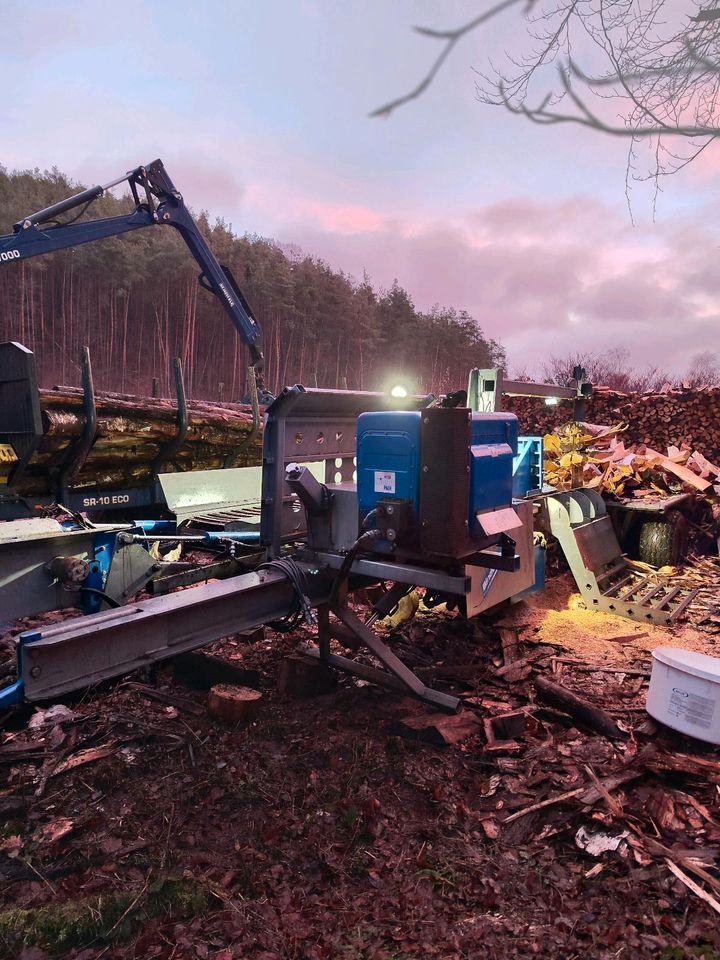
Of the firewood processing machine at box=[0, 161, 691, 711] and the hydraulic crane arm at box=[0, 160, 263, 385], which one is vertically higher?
the hydraulic crane arm at box=[0, 160, 263, 385]

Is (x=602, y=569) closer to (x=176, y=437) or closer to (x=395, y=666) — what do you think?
(x=395, y=666)

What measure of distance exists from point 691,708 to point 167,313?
26.2m

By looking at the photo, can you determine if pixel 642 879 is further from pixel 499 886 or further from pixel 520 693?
pixel 520 693

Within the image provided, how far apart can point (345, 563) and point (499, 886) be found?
5.13 feet

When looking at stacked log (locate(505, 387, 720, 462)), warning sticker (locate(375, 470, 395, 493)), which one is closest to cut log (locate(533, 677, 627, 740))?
warning sticker (locate(375, 470, 395, 493))

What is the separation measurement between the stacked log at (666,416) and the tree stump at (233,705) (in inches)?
387

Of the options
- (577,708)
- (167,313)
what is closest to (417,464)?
(577,708)

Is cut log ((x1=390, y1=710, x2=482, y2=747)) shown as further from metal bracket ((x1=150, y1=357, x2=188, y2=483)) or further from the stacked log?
the stacked log

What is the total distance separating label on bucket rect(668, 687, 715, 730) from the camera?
10.2 feet

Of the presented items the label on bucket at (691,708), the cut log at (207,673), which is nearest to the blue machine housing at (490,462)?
the label on bucket at (691,708)

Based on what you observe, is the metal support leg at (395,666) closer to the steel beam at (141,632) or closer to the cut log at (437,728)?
the cut log at (437,728)

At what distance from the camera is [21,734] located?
3.27m

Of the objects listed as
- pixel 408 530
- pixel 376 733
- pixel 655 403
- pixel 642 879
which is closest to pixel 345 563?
pixel 408 530

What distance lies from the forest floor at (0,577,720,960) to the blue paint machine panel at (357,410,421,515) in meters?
1.32
